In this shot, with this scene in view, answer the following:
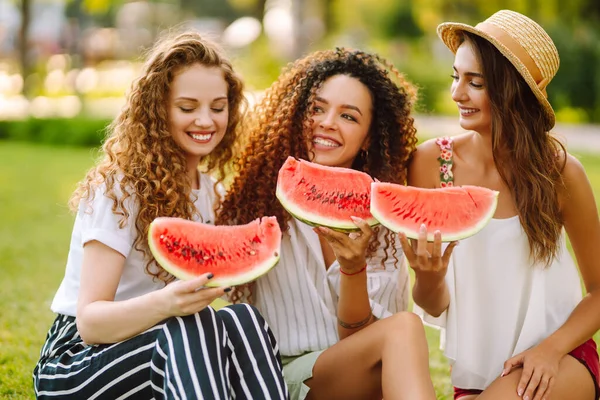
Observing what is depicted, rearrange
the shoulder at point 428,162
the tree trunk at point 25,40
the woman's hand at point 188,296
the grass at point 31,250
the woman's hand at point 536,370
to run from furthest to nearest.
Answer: the tree trunk at point 25,40
the grass at point 31,250
the shoulder at point 428,162
the woman's hand at point 536,370
the woman's hand at point 188,296

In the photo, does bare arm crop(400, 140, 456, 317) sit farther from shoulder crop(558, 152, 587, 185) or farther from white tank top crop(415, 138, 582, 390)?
shoulder crop(558, 152, 587, 185)

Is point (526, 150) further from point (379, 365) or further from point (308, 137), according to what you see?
point (379, 365)

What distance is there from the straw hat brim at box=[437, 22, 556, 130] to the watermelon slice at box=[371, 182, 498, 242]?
1.83 ft

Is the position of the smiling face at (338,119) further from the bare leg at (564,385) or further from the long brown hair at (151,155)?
the bare leg at (564,385)

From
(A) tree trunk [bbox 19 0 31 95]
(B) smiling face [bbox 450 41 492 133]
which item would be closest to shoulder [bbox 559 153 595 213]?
(B) smiling face [bbox 450 41 492 133]

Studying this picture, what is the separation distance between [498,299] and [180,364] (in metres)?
1.54

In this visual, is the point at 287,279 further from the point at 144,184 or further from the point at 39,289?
the point at 39,289

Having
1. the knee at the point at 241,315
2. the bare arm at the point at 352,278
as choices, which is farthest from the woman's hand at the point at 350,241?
the knee at the point at 241,315

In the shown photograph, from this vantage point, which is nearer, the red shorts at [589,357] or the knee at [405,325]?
the knee at [405,325]

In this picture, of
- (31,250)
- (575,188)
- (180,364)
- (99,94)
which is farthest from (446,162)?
(99,94)

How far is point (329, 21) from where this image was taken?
27.9 m

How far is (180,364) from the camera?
265 centimetres

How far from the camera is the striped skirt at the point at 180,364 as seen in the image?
8.71ft

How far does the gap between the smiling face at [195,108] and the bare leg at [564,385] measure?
1.64 metres
